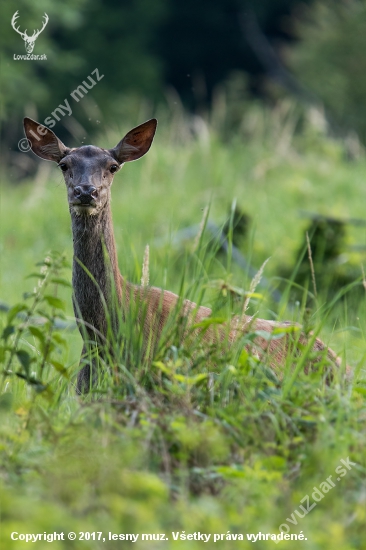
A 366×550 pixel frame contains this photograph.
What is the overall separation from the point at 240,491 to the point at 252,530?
209 millimetres

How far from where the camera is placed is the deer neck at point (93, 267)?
15.3ft

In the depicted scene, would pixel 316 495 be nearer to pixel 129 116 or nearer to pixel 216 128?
pixel 216 128

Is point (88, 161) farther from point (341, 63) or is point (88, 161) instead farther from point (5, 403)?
point (341, 63)

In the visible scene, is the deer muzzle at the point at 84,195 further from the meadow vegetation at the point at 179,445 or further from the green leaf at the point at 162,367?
the green leaf at the point at 162,367

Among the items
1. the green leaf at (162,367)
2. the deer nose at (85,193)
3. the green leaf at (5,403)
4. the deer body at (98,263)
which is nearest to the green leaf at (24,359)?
the green leaf at (5,403)

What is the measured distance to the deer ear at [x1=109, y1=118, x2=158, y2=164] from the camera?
528cm

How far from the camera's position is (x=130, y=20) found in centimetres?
3152

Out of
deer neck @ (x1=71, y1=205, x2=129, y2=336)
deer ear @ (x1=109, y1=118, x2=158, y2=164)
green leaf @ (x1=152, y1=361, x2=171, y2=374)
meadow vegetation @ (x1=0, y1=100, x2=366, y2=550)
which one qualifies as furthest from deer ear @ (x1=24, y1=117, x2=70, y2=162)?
green leaf @ (x1=152, y1=361, x2=171, y2=374)

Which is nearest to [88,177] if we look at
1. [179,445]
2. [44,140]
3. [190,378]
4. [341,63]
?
[44,140]

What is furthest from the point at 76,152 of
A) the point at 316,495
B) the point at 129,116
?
the point at 129,116

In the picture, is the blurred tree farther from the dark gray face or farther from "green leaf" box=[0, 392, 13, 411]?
"green leaf" box=[0, 392, 13, 411]

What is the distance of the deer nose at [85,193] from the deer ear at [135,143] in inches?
24.6

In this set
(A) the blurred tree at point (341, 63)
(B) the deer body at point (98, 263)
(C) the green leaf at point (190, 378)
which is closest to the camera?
(C) the green leaf at point (190, 378)

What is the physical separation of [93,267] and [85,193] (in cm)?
39
